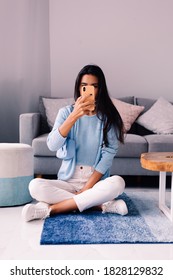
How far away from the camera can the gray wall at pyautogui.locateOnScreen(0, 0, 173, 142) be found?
151 inches

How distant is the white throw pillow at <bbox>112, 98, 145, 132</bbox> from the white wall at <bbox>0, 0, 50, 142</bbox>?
0.84 metres

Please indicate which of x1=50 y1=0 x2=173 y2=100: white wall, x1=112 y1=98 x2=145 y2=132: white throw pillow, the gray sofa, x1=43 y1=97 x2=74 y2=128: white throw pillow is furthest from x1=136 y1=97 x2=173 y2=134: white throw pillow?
x1=43 y1=97 x2=74 y2=128: white throw pillow

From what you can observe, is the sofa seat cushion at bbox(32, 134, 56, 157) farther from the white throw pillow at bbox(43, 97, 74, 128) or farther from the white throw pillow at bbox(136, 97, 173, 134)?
the white throw pillow at bbox(136, 97, 173, 134)

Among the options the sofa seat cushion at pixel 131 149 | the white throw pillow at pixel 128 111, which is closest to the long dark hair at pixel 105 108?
the sofa seat cushion at pixel 131 149

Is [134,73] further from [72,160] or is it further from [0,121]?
[72,160]

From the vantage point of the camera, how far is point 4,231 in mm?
2014

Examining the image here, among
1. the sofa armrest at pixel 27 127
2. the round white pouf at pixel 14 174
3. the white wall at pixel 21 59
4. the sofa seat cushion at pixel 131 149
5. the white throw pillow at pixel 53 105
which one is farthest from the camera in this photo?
the white wall at pixel 21 59

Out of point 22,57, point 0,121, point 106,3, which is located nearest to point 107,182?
point 0,121

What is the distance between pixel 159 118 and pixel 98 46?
103cm

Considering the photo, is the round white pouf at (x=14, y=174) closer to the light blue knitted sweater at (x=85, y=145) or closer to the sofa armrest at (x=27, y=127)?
the light blue knitted sweater at (x=85, y=145)

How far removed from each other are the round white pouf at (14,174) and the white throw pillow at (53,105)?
3.10ft

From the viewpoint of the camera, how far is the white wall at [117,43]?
387 centimetres

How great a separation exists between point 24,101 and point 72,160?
1.62m

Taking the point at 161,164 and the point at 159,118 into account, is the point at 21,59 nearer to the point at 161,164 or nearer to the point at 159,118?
the point at 159,118
